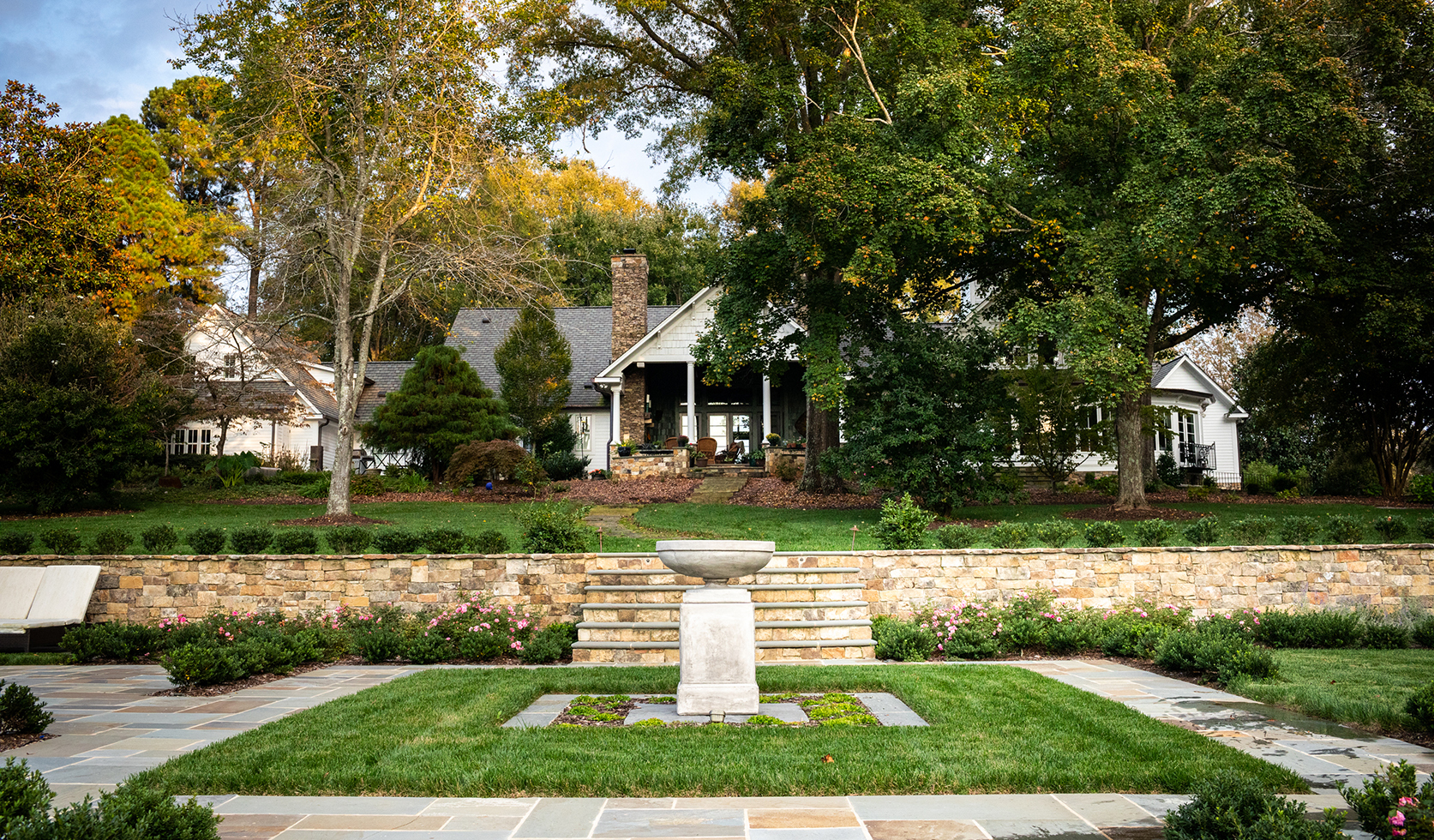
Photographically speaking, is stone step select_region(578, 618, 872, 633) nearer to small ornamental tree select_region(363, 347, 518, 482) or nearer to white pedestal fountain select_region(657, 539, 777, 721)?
white pedestal fountain select_region(657, 539, 777, 721)

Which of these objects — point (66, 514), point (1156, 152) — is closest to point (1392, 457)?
point (1156, 152)

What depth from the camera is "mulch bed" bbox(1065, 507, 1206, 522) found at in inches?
620

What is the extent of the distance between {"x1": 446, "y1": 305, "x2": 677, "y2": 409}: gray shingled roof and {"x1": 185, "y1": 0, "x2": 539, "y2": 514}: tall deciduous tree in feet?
37.3

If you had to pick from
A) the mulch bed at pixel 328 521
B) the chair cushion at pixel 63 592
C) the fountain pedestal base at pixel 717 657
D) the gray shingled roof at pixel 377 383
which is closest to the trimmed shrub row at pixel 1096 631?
the fountain pedestal base at pixel 717 657

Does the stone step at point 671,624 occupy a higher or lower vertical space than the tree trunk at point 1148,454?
lower

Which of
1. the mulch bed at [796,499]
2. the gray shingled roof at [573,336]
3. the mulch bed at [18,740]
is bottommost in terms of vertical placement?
the mulch bed at [18,740]

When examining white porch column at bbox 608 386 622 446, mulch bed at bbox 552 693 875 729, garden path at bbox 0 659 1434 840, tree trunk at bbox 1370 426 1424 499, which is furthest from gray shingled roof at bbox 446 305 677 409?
garden path at bbox 0 659 1434 840

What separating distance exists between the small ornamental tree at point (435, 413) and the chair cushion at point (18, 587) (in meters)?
11.6

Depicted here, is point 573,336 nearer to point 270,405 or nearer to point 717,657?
point 270,405

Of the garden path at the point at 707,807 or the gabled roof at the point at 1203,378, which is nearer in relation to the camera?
the garden path at the point at 707,807

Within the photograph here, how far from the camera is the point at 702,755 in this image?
4887mm

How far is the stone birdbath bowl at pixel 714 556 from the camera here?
238 inches

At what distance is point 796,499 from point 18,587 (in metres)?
13.3

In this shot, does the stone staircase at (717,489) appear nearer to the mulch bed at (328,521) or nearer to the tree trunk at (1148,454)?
the mulch bed at (328,521)
